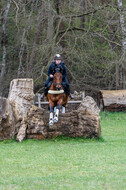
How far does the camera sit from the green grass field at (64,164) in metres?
6.54

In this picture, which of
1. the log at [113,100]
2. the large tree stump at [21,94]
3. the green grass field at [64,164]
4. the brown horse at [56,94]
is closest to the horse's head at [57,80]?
the brown horse at [56,94]

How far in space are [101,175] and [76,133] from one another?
4721mm

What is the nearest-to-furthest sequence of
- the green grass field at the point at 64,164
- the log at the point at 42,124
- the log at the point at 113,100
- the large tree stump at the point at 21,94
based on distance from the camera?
the green grass field at the point at 64,164 < the log at the point at 42,124 < the large tree stump at the point at 21,94 < the log at the point at 113,100

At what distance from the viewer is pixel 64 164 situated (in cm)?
841

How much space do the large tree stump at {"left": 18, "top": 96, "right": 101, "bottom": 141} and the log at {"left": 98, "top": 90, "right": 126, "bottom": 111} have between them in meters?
10.2

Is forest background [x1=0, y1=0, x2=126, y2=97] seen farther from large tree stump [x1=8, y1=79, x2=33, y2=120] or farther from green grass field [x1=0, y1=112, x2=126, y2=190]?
green grass field [x1=0, y1=112, x2=126, y2=190]

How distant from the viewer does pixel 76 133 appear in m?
11.8

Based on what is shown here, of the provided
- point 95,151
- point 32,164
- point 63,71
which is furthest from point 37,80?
point 32,164

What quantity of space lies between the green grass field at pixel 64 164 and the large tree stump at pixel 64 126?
0.21 metres

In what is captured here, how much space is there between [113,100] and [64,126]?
1063 centimetres

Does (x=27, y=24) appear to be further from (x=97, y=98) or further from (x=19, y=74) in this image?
(x=97, y=98)

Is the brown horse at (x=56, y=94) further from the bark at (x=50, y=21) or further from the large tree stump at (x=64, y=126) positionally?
the bark at (x=50, y=21)

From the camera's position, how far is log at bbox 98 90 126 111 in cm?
2203

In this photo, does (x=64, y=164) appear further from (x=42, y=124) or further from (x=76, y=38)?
(x=76, y=38)
